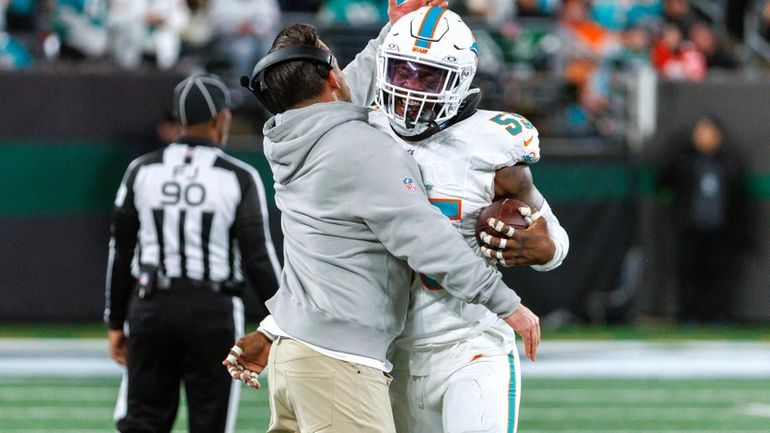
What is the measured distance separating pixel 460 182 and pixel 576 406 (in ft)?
14.1

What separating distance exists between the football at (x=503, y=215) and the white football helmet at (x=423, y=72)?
0.28m

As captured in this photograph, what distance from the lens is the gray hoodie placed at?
3.24 meters

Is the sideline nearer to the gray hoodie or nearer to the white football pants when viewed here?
the white football pants

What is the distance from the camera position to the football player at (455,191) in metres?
3.46

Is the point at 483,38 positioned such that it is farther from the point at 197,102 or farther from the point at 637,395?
the point at 197,102

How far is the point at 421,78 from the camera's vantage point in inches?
137

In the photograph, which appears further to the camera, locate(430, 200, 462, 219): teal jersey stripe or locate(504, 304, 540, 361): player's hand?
locate(430, 200, 462, 219): teal jersey stripe

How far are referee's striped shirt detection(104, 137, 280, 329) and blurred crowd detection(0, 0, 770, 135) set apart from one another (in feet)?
18.2

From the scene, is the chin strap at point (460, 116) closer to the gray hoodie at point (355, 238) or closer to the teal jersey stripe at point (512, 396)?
the gray hoodie at point (355, 238)

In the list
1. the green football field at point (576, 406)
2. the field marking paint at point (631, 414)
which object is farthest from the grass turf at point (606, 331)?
the field marking paint at point (631, 414)

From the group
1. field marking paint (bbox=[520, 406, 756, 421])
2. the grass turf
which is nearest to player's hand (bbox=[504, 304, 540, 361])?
field marking paint (bbox=[520, 406, 756, 421])

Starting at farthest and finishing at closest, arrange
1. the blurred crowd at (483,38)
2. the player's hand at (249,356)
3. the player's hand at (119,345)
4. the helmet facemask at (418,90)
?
1. the blurred crowd at (483,38)
2. the player's hand at (119,345)
3. the player's hand at (249,356)
4. the helmet facemask at (418,90)

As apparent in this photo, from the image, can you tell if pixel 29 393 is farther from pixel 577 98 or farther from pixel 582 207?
pixel 577 98

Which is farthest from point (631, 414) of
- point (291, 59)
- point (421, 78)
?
point (291, 59)
